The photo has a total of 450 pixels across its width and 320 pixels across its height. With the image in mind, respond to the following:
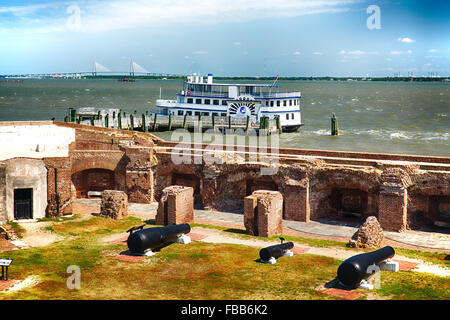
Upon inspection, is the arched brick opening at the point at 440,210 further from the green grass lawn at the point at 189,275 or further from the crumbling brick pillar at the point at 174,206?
the crumbling brick pillar at the point at 174,206


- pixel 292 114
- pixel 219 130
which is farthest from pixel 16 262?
pixel 292 114

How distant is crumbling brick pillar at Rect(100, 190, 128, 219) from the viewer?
24.5 metres

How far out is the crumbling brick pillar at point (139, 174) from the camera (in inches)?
1104

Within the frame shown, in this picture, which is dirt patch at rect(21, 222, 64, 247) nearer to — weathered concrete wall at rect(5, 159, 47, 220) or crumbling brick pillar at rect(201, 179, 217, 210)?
weathered concrete wall at rect(5, 159, 47, 220)

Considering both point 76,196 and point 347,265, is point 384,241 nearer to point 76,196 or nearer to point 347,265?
point 347,265

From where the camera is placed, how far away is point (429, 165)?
23.5m

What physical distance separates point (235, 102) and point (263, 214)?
3661 centimetres

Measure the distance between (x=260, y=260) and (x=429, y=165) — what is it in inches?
376

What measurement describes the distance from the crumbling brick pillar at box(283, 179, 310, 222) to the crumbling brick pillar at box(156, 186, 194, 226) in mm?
4724

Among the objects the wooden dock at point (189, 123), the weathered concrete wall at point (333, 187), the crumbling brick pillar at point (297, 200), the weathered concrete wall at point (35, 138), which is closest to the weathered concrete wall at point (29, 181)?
the weathered concrete wall at point (35, 138)

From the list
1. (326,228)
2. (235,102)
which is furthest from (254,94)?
(326,228)

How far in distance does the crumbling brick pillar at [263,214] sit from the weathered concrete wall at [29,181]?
8993mm

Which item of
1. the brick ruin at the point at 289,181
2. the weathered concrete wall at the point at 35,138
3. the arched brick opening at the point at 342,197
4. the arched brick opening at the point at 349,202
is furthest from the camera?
the weathered concrete wall at the point at 35,138
